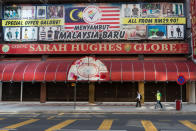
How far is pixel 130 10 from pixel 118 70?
8681 millimetres

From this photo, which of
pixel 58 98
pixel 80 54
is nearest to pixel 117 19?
pixel 80 54

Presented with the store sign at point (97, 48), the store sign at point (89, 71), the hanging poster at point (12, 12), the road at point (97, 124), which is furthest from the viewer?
the hanging poster at point (12, 12)

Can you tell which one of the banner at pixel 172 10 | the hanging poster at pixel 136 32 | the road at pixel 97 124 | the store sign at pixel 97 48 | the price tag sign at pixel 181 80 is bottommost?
the road at pixel 97 124

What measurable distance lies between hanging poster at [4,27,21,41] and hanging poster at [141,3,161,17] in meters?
17.2

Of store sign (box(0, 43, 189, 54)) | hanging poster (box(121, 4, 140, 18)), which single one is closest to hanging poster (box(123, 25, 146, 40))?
store sign (box(0, 43, 189, 54))

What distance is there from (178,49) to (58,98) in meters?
16.7

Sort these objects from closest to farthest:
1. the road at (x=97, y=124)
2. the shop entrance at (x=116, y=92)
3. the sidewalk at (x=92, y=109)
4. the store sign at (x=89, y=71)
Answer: the road at (x=97, y=124), the sidewalk at (x=92, y=109), the store sign at (x=89, y=71), the shop entrance at (x=116, y=92)

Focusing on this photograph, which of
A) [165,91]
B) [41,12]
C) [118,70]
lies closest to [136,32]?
[118,70]

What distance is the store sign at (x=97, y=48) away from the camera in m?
27.5

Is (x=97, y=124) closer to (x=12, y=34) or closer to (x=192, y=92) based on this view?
(x=192, y=92)

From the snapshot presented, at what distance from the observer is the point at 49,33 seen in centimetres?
2914

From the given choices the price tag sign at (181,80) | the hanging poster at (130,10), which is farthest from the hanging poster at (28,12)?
the price tag sign at (181,80)

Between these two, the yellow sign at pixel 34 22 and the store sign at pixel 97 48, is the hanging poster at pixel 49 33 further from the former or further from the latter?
the store sign at pixel 97 48

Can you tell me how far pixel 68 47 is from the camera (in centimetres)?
2823
